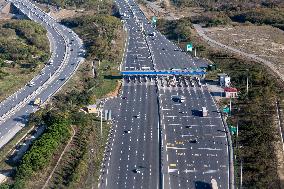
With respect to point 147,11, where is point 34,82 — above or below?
below

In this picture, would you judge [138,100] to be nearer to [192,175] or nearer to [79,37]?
[192,175]

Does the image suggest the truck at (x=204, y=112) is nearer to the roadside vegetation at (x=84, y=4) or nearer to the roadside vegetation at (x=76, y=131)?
the roadside vegetation at (x=76, y=131)

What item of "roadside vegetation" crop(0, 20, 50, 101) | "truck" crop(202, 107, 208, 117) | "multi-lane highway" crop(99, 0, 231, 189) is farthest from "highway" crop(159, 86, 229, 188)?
"roadside vegetation" crop(0, 20, 50, 101)

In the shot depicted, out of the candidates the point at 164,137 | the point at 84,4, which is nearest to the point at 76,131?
the point at 164,137

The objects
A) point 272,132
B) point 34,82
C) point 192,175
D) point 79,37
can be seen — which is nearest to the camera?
point 192,175

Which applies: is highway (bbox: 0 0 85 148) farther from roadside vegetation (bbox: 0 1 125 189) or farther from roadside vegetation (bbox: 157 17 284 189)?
roadside vegetation (bbox: 157 17 284 189)

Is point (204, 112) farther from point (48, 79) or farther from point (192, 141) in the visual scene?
point (48, 79)

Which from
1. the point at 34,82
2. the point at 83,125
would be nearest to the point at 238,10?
the point at 34,82
